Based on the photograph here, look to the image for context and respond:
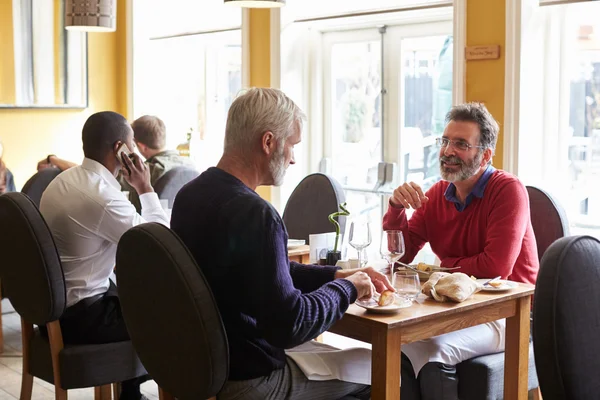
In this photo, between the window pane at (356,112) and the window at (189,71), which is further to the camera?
the window at (189,71)

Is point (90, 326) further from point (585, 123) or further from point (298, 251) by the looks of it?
point (585, 123)

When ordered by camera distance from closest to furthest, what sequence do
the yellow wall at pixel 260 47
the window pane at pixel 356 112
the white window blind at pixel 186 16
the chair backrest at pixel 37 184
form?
the chair backrest at pixel 37 184 → the window pane at pixel 356 112 → the yellow wall at pixel 260 47 → the white window blind at pixel 186 16

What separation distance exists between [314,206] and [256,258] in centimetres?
207

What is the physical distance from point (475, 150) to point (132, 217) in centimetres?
129

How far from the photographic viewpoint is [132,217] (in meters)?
2.96

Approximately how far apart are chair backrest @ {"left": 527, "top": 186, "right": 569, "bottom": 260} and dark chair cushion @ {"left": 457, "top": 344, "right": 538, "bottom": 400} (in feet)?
2.36

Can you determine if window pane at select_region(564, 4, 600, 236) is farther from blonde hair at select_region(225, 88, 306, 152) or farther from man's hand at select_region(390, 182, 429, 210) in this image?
blonde hair at select_region(225, 88, 306, 152)

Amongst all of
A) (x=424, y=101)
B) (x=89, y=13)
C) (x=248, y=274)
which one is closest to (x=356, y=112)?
(x=424, y=101)

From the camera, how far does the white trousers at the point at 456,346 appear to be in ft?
8.41

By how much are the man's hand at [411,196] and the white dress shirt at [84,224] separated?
3.15ft

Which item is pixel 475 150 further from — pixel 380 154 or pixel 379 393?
pixel 380 154

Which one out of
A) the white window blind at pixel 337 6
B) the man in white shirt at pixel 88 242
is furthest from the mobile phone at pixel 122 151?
the white window blind at pixel 337 6

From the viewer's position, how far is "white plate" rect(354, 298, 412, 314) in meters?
2.21

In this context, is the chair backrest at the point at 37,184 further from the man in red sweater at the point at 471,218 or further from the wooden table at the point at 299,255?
the man in red sweater at the point at 471,218
